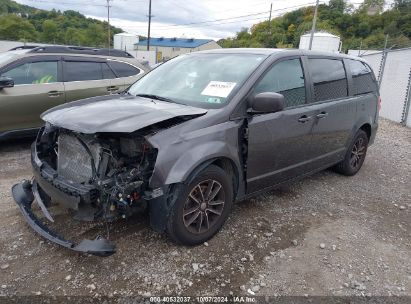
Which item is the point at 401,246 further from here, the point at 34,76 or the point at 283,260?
the point at 34,76

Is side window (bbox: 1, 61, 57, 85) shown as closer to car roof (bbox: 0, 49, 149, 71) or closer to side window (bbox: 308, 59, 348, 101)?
car roof (bbox: 0, 49, 149, 71)

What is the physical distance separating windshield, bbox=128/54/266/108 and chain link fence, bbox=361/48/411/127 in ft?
29.2

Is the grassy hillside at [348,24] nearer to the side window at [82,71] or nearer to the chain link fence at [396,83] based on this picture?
the chain link fence at [396,83]

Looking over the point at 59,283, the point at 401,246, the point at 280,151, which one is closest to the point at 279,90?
the point at 280,151

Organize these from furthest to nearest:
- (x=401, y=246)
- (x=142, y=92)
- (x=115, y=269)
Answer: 1. (x=142, y=92)
2. (x=401, y=246)
3. (x=115, y=269)

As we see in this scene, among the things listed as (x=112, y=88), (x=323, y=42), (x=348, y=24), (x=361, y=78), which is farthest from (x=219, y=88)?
(x=348, y=24)

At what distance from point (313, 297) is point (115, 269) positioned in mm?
1615

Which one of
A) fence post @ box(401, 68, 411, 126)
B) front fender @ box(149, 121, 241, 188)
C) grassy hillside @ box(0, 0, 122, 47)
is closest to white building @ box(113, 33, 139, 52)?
grassy hillside @ box(0, 0, 122, 47)

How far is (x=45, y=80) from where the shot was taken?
6.20 meters

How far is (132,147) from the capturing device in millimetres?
3084

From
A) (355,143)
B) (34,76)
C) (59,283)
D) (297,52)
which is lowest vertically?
(59,283)

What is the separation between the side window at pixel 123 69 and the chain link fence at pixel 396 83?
822cm

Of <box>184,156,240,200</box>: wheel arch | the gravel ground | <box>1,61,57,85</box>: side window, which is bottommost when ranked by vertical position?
the gravel ground

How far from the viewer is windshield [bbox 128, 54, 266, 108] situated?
11.8 ft
